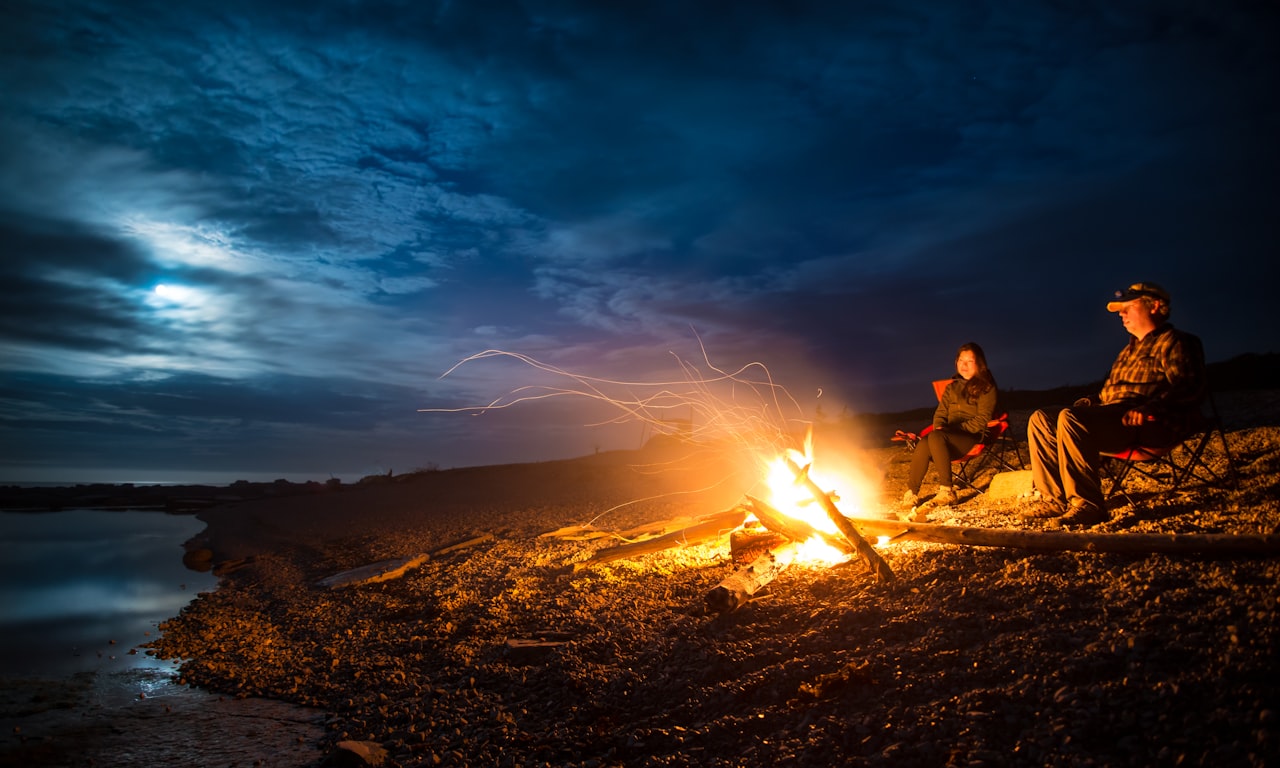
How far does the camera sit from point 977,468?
8.91 metres

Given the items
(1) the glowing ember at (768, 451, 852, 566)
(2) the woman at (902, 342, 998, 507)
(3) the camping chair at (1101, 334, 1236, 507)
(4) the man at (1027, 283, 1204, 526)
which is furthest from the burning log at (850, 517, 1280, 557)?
(2) the woman at (902, 342, 998, 507)

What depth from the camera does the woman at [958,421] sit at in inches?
280

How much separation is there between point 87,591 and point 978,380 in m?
13.6

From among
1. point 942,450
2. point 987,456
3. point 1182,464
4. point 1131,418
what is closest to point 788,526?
point 942,450

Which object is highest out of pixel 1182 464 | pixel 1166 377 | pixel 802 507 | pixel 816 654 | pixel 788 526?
pixel 1166 377

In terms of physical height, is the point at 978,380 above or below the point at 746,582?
above

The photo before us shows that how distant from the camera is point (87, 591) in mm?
9578

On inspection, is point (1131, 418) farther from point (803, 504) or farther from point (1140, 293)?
point (803, 504)

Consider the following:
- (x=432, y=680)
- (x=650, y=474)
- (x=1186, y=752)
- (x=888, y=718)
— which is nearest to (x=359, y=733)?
(x=432, y=680)

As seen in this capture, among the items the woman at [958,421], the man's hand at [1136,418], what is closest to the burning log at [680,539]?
the woman at [958,421]

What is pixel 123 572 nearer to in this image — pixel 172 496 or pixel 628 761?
pixel 628 761

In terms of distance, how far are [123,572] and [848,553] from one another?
12777 mm

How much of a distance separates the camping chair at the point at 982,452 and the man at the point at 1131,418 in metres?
1.87

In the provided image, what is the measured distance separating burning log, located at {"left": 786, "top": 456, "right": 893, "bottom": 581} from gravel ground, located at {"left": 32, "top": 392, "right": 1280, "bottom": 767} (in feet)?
0.40
